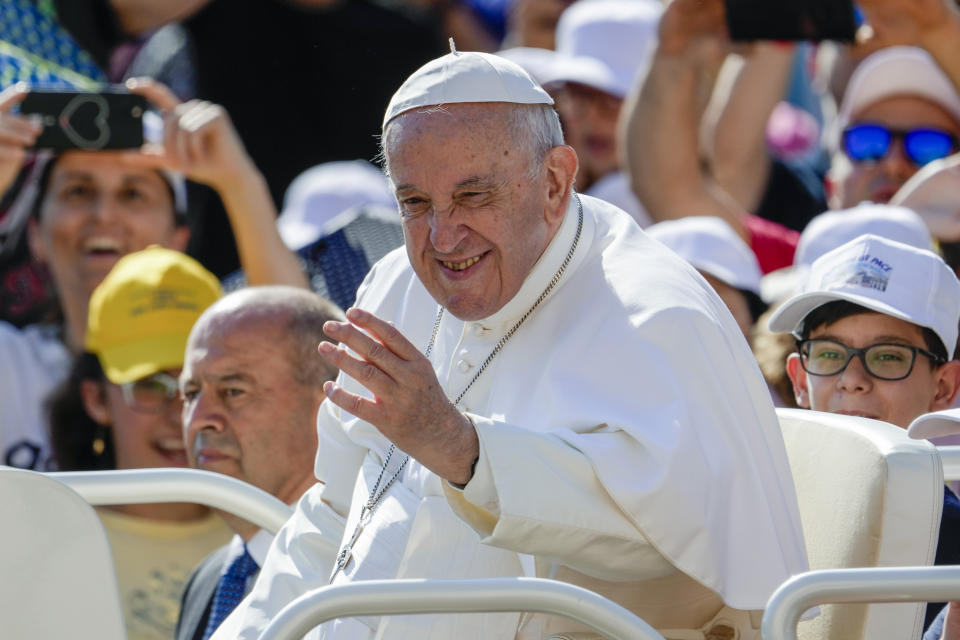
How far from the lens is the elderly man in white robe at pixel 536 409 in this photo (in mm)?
2783

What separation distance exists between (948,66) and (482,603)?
126 inches

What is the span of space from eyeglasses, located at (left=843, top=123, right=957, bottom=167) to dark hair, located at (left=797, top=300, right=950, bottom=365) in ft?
6.28

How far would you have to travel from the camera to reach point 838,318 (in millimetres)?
3807

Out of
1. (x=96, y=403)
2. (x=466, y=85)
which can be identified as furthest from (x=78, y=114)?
(x=466, y=85)

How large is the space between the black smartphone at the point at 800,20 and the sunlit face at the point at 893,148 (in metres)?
0.39

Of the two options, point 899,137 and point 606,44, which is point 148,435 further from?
point 899,137

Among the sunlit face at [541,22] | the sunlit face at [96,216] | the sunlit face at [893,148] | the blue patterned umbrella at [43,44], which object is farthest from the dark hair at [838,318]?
the sunlit face at [541,22]

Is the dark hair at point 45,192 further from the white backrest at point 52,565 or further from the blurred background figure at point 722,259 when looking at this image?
the white backrest at point 52,565

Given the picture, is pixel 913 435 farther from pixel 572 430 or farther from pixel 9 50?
pixel 9 50

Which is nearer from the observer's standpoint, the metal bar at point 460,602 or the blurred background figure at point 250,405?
the metal bar at point 460,602

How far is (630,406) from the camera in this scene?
2.93m

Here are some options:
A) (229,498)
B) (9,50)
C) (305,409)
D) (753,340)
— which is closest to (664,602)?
(229,498)

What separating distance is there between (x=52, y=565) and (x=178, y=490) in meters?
0.50

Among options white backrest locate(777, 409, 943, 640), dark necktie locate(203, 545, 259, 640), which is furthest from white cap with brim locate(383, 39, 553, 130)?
dark necktie locate(203, 545, 259, 640)
